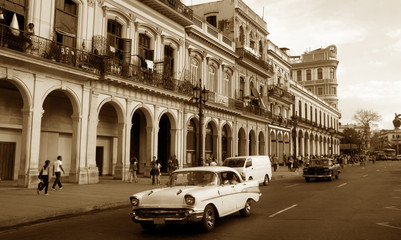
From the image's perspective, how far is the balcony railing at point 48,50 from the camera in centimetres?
1522

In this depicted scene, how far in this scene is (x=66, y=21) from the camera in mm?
18719

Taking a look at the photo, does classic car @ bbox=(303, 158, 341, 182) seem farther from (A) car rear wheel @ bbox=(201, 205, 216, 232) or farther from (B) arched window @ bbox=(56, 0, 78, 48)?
(A) car rear wheel @ bbox=(201, 205, 216, 232)

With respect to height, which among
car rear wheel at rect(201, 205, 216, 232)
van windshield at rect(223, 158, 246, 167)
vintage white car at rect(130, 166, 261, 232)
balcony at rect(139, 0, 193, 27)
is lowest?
car rear wheel at rect(201, 205, 216, 232)

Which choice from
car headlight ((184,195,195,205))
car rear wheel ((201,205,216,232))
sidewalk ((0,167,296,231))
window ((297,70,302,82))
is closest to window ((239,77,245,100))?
sidewalk ((0,167,296,231))

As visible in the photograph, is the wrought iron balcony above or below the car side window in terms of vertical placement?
above

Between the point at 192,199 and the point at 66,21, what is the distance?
14349mm

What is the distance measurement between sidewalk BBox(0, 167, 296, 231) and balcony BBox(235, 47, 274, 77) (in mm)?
22031

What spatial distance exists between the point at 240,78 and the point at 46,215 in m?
28.4

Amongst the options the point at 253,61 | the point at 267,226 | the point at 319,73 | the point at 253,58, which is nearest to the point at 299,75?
the point at 319,73

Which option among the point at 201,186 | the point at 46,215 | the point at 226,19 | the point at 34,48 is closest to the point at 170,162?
the point at 34,48

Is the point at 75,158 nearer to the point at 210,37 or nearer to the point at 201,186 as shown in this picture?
the point at 201,186

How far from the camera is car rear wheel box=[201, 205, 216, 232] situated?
788 cm

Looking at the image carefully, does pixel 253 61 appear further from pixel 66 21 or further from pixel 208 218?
pixel 208 218

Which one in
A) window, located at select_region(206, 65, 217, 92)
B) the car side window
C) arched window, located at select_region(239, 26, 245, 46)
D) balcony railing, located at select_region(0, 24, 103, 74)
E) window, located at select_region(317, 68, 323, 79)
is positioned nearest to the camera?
the car side window
